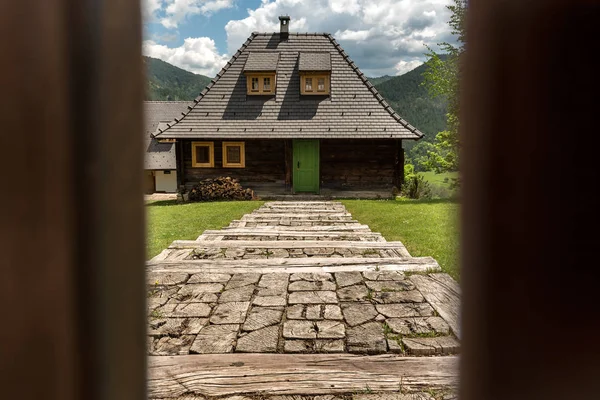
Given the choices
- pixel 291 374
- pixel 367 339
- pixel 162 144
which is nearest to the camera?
A: pixel 291 374

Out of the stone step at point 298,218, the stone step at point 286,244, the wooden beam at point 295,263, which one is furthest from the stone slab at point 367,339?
the stone step at point 298,218

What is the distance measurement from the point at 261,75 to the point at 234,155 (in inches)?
137

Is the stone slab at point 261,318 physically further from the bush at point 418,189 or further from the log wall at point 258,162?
the bush at point 418,189

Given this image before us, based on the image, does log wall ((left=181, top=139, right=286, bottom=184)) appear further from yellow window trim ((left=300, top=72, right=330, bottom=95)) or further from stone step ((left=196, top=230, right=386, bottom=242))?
stone step ((left=196, top=230, right=386, bottom=242))

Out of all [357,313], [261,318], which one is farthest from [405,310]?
[261,318]

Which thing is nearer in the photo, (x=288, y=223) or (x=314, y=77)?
(x=288, y=223)

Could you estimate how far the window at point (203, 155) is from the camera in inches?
622

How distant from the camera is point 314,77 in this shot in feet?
54.1

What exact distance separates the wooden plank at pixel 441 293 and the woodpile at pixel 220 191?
1082cm

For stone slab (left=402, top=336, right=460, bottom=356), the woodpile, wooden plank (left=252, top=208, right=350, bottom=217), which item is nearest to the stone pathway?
stone slab (left=402, top=336, right=460, bottom=356)

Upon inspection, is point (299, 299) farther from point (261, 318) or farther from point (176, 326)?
point (176, 326)
